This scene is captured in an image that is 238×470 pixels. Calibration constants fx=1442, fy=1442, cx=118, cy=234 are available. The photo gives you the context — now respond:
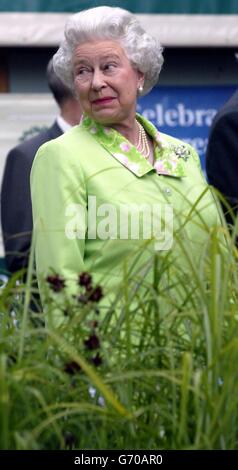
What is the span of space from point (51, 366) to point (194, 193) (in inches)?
51.3

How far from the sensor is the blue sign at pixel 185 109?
30.7 ft

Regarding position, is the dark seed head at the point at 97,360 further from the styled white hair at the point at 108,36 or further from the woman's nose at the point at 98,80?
the styled white hair at the point at 108,36

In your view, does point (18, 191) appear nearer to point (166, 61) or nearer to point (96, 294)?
point (96, 294)

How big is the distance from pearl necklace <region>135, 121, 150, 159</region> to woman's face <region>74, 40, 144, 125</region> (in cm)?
9

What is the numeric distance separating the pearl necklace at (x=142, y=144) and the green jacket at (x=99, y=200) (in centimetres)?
4

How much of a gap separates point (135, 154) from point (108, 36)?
332mm

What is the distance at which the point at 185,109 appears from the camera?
949 centimetres

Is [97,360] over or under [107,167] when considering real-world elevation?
under

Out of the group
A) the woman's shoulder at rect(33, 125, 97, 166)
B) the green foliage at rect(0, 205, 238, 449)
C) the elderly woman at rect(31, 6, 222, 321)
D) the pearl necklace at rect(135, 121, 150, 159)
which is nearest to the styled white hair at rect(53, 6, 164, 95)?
the elderly woman at rect(31, 6, 222, 321)

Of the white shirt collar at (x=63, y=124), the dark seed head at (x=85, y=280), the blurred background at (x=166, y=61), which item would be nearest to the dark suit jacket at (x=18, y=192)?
the white shirt collar at (x=63, y=124)

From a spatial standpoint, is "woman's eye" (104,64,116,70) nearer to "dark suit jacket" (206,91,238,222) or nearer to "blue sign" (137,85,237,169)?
"dark suit jacket" (206,91,238,222)

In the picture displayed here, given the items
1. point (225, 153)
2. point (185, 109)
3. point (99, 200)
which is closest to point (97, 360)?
point (99, 200)

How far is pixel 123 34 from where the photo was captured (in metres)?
3.98
